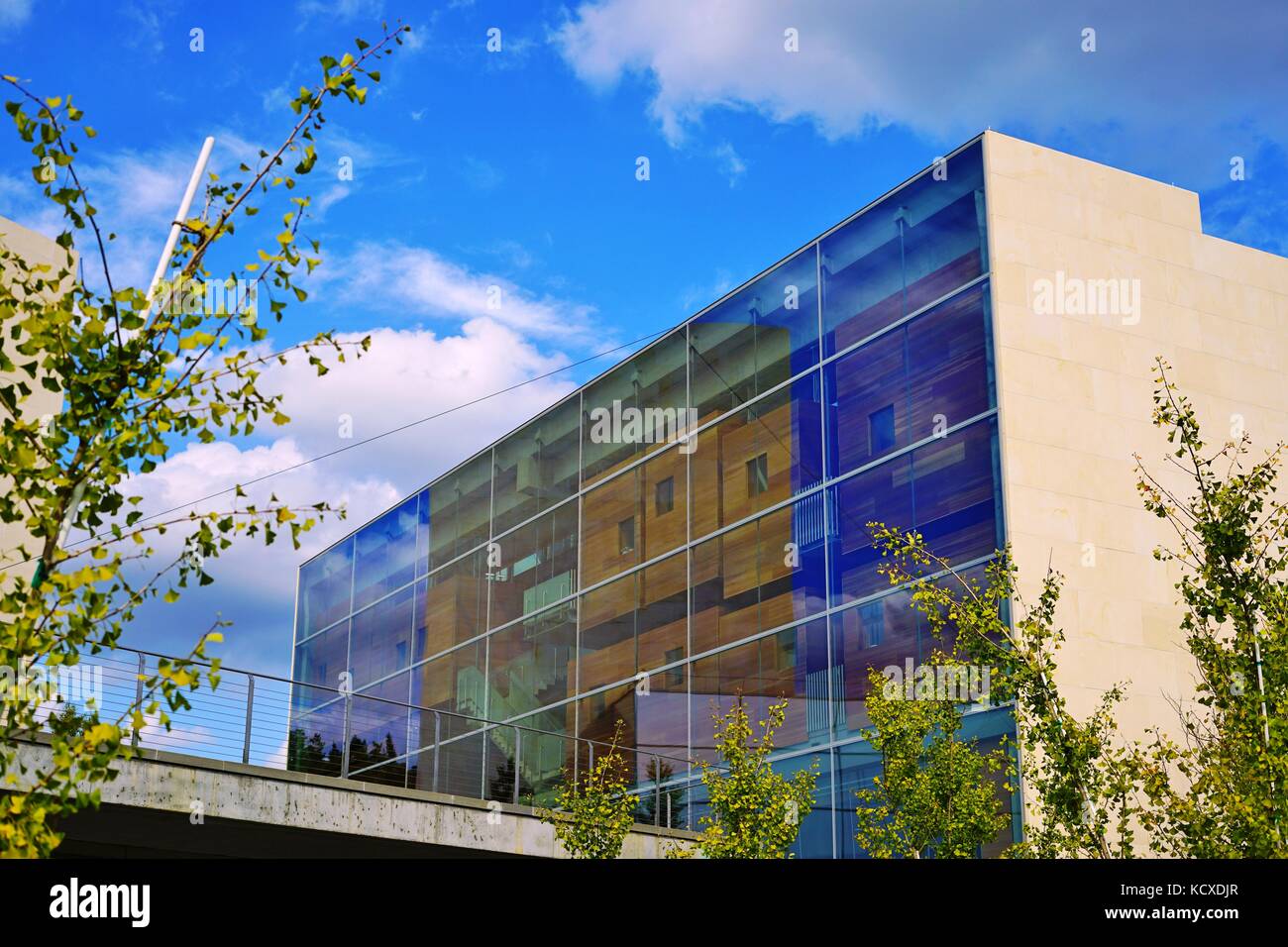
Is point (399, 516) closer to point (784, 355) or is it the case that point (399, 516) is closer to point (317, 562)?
point (317, 562)

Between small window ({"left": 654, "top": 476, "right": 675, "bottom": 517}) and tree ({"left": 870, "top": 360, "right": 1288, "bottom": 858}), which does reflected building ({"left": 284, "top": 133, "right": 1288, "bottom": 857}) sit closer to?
small window ({"left": 654, "top": 476, "right": 675, "bottom": 517})

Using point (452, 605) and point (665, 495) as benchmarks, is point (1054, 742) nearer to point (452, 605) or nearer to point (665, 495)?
point (665, 495)

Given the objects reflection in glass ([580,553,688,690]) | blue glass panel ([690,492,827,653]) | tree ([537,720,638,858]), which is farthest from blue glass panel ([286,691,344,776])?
reflection in glass ([580,553,688,690])

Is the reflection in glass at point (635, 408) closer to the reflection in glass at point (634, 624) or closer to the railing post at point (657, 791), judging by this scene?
the reflection in glass at point (634, 624)

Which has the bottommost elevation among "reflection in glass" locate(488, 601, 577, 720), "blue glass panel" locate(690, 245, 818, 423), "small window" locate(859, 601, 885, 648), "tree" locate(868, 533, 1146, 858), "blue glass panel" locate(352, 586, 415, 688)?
"tree" locate(868, 533, 1146, 858)

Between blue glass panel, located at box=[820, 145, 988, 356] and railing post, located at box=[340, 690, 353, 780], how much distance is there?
12469mm

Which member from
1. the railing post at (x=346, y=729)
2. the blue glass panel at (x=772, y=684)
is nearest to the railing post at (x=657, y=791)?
the blue glass panel at (x=772, y=684)

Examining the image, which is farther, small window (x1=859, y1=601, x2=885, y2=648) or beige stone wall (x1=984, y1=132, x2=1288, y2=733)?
small window (x1=859, y1=601, x2=885, y2=648)

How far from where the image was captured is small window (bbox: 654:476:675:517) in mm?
34344

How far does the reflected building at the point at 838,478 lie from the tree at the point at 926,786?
4.34 feet

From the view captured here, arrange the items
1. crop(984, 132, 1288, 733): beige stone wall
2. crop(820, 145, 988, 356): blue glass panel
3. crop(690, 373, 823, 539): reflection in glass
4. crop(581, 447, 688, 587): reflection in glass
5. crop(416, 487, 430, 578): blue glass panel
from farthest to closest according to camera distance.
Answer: crop(416, 487, 430, 578): blue glass panel
crop(581, 447, 688, 587): reflection in glass
crop(690, 373, 823, 539): reflection in glass
crop(820, 145, 988, 356): blue glass panel
crop(984, 132, 1288, 733): beige stone wall

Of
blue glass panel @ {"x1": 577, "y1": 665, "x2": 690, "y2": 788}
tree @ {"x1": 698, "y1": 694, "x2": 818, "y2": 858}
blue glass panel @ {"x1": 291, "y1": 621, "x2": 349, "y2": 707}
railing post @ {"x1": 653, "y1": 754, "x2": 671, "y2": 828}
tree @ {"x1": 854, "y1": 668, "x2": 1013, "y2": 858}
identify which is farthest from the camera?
blue glass panel @ {"x1": 291, "y1": 621, "x2": 349, "y2": 707}

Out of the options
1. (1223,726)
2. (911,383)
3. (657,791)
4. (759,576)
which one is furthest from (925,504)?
(1223,726)
